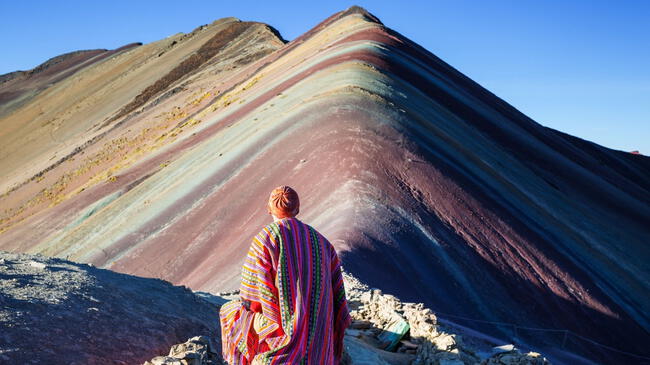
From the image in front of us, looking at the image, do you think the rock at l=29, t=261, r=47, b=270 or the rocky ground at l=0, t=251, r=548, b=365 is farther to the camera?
the rock at l=29, t=261, r=47, b=270

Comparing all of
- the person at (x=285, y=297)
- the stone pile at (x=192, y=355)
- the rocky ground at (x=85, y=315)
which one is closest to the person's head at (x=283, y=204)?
the person at (x=285, y=297)

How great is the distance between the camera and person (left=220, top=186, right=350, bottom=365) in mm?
4293

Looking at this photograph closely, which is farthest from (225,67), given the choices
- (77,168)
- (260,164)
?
(260,164)

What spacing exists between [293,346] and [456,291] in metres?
6.21

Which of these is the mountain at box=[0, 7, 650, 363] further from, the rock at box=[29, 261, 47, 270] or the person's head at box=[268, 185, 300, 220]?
the person's head at box=[268, 185, 300, 220]

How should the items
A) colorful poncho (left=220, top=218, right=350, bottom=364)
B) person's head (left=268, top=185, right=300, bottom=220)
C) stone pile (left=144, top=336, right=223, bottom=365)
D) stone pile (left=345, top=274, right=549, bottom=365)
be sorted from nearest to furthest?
colorful poncho (left=220, top=218, right=350, bottom=364) < person's head (left=268, top=185, right=300, bottom=220) < stone pile (left=144, top=336, right=223, bottom=365) < stone pile (left=345, top=274, right=549, bottom=365)

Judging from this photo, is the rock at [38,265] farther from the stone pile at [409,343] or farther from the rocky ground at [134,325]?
the stone pile at [409,343]

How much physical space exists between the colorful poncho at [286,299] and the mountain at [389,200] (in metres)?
4.29

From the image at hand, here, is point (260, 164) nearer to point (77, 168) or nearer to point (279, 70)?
point (279, 70)

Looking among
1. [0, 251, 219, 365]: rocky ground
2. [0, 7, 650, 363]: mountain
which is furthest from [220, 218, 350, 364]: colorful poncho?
[0, 7, 650, 363]: mountain

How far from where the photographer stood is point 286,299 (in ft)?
14.1

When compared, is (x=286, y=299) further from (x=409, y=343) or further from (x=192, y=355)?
(x=409, y=343)

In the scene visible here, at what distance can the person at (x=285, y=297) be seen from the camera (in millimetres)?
4293

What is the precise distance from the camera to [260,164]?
51.4ft
